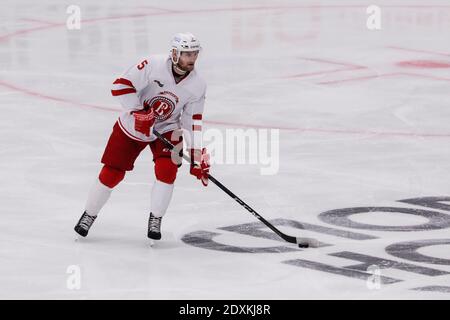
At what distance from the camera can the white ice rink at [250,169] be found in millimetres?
5766

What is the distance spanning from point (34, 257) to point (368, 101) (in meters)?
A: 4.42

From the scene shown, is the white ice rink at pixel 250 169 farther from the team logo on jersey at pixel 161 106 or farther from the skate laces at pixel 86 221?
the team logo on jersey at pixel 161 106

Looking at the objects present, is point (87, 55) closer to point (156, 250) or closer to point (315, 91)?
point (315, 91)

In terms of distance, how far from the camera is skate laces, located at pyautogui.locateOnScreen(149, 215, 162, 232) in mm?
6258

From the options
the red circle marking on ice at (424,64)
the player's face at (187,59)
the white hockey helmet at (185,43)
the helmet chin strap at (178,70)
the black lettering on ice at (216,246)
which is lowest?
the black lettering on ice at (216,246)

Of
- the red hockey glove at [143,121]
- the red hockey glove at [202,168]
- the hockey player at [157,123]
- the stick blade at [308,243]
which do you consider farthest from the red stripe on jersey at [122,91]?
the stick blade at [308,243]

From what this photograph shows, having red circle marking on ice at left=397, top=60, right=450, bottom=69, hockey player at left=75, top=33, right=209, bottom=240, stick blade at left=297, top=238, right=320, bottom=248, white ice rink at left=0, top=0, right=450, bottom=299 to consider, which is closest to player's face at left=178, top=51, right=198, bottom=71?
hockey player at left=75, top=33, right=209, bottom=240

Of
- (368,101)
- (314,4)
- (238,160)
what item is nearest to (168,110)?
(238,160)

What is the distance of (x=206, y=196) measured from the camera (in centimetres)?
717

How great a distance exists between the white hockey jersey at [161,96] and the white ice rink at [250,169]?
0.54 m

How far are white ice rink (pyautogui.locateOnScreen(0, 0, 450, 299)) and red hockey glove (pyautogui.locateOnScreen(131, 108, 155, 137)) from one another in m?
0.57

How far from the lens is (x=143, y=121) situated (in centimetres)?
610

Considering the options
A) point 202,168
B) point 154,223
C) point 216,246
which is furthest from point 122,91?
point 216,246

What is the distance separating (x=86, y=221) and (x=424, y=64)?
5772 millimetres
